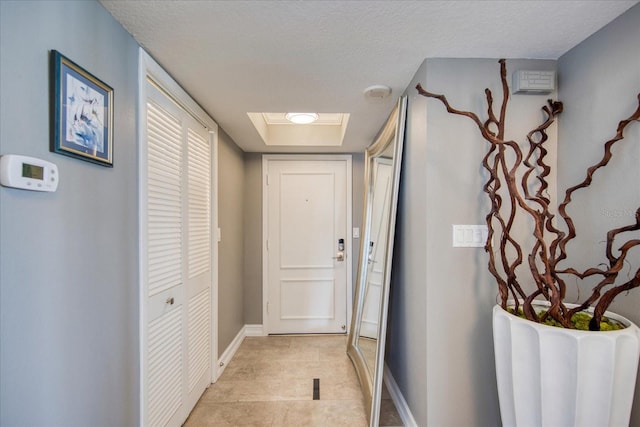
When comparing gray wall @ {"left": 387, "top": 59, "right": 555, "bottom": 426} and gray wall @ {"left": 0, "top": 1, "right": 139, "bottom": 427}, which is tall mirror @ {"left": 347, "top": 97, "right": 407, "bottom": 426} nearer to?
gray wall @ {"left": 387, "top": 59, "right": 555, "bottom": 426}

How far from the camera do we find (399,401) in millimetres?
2006

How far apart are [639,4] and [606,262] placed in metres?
1.07

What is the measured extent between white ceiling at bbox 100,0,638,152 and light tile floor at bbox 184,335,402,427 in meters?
2.14

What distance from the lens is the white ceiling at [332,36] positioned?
1158 millimetres

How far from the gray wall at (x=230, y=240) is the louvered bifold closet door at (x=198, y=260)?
0.78 ft

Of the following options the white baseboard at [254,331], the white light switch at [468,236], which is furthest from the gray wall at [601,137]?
the white baseboard at [254,331]

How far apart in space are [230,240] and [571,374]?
256 centimetres

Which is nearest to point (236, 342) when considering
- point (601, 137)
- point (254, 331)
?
point (254, 331)

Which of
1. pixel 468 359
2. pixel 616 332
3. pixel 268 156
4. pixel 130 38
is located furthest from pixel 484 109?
pixel 268 156

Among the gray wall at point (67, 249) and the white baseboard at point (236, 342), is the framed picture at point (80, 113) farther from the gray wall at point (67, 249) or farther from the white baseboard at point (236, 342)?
the white baseboard at point (236, 342)

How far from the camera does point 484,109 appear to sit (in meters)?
1.55

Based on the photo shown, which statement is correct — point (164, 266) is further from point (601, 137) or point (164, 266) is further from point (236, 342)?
point (601, 137)

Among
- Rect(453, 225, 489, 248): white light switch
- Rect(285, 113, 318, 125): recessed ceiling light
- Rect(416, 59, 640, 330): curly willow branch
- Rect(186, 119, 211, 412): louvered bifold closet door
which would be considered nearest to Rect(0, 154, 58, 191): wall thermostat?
Rect(186, 119, 211, 412): louvered bifold closet door

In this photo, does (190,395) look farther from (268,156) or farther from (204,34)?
(268,156)
